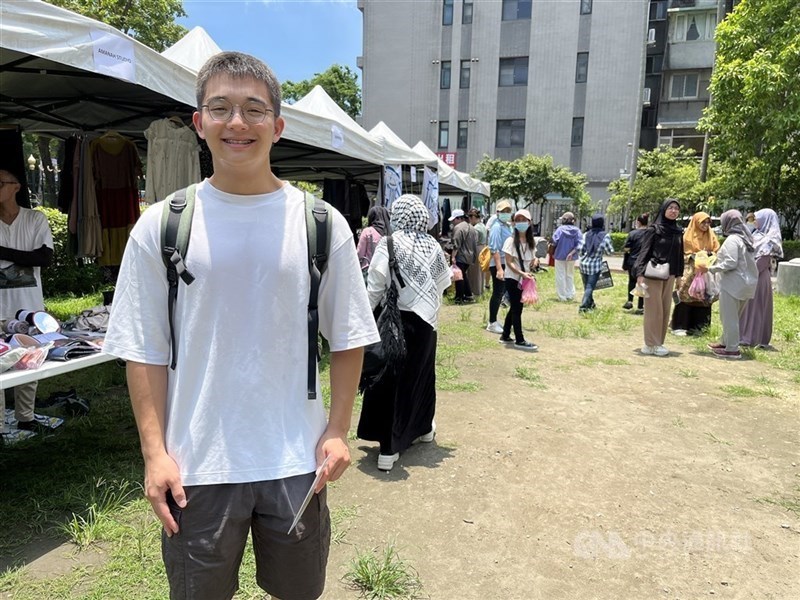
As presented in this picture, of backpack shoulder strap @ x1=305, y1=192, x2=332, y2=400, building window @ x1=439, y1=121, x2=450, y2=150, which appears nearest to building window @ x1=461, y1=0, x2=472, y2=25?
building window @ x1=439, y1=121, x2=450, y2=150

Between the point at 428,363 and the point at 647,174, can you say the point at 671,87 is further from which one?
the point at 428,363

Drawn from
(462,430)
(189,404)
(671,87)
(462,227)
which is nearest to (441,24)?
(671,87)

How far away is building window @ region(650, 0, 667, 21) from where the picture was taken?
109ft

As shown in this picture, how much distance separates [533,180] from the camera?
27922 millimetres

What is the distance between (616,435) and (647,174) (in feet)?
85.5

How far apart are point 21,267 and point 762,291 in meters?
7.89

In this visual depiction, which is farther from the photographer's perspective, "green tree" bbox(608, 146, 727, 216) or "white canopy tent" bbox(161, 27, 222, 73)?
"green tree" bbox(608, 146, 727, 216)

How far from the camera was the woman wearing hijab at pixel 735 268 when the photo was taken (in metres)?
6.21

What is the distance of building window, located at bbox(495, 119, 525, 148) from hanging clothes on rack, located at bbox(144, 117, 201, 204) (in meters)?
30.4

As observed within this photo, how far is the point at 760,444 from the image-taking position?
4.16 metres

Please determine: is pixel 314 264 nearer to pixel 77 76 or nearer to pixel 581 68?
pixel 77 76

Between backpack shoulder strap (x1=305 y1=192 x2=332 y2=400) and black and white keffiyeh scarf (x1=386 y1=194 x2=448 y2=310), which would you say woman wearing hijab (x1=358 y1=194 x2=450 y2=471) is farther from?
backpack shoulder strap (x1=305 y1=192 x2=332 y2=400)

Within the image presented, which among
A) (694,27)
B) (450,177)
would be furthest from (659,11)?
(450,177)

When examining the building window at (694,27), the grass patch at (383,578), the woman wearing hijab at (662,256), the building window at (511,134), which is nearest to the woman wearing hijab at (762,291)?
the woman wearing hijab at (662,256)
